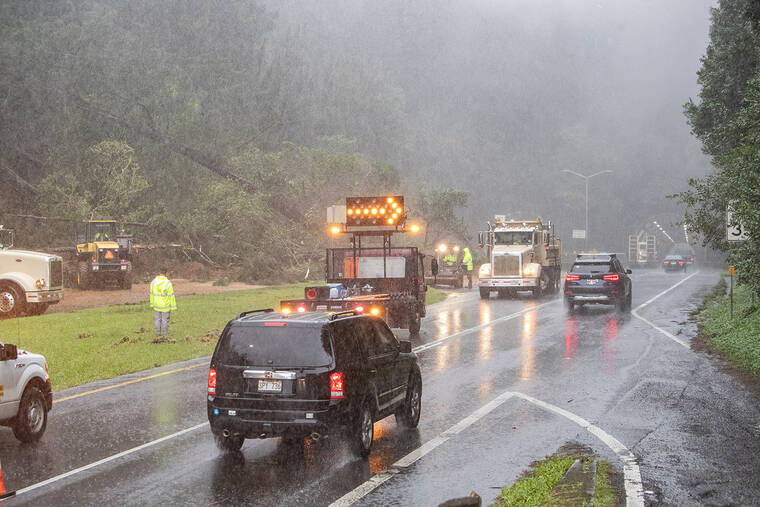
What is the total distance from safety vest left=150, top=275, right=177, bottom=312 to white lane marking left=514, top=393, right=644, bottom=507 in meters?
10.7

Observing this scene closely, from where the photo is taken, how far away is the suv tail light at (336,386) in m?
8.42

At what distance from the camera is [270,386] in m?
8.55

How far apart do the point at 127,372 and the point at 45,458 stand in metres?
6.99

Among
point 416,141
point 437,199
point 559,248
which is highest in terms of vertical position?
point 416,141

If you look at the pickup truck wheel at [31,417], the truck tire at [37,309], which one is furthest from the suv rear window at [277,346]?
the truck tire at [37,309]

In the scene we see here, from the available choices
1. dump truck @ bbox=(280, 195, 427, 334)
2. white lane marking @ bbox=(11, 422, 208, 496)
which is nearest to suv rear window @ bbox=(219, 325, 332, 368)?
white lane marking @ bbox=(11, 422, 208, 496)

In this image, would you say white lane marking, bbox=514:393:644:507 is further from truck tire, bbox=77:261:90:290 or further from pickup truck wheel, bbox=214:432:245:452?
truck tire, bbox=77:261:90:290

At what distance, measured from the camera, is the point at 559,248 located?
139 feet

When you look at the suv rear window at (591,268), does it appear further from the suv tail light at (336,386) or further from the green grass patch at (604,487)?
the suv tail light at (336,386)

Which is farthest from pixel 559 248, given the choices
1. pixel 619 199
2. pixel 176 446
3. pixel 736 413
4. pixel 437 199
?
pixel 619 199

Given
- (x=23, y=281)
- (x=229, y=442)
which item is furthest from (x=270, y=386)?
(x=23, y=281)

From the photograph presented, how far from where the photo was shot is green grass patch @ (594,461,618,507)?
23.3 feet

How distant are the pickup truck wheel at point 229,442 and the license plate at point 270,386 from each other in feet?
2.72

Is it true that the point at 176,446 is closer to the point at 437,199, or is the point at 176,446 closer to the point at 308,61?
the point at 437,199
